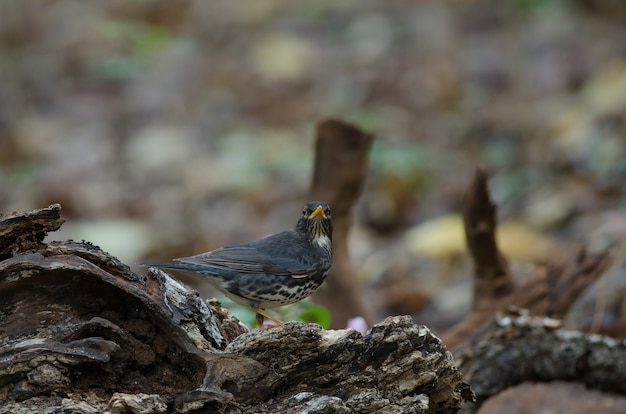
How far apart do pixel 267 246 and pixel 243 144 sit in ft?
24.4

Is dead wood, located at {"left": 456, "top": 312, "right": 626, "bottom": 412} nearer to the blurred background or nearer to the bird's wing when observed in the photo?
the bird's wing

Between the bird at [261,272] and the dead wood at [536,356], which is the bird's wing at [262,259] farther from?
the dead wood at [536,356]

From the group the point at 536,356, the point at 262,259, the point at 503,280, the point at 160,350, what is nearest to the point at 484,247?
the point at 503,280

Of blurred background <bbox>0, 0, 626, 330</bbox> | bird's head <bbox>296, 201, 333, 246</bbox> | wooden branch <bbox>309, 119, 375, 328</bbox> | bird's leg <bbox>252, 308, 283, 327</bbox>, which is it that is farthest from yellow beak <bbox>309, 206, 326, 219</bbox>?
blurred background <bbox>0, 0, 626, 330</bbox>

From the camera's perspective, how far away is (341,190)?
5387 millimetres

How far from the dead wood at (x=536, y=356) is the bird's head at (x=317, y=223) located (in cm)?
96

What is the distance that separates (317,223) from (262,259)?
0.46 metres

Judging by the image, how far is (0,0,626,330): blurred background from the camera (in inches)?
325

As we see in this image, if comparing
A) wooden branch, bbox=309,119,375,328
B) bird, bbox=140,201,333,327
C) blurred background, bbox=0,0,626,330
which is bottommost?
bird, bbox=140,201,333,327

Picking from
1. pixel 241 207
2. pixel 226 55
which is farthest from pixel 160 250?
pixel 226 55

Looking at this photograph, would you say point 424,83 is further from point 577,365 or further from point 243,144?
point 577,365

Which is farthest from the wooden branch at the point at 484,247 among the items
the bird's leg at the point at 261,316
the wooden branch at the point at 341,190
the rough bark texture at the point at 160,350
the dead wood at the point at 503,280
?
the rough bark texture at the point at 160,350

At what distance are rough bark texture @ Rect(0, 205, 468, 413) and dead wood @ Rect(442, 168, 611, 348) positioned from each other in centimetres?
172

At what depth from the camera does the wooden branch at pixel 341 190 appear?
209 inches
